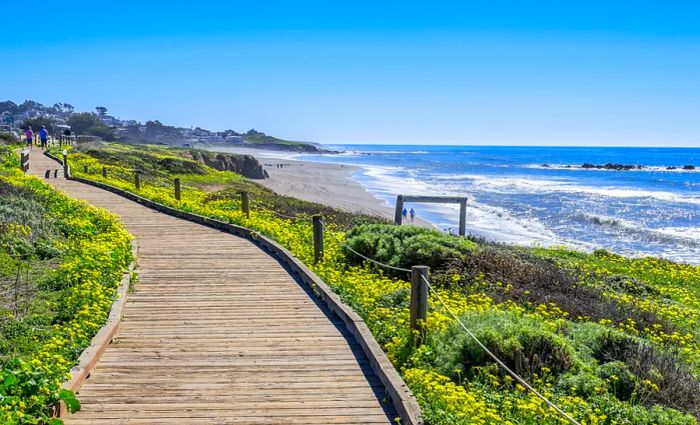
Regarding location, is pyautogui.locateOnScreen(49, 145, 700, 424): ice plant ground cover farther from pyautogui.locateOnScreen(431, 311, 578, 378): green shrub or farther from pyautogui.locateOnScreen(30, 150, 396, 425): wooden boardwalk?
pyautogui.locateOnScreen(30, 150, 396, 425): wooden boardwalk

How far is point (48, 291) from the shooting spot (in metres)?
10.2

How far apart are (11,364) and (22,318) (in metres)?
2.59

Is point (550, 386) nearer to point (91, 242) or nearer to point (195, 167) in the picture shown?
point (91, 242)

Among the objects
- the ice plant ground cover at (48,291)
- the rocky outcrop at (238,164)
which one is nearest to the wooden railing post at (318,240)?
the ice plant ground cover at (48,291)

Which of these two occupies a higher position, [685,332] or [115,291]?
[115,291]

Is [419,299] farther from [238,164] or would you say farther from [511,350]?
[238,164]

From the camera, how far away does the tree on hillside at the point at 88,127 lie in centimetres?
12644

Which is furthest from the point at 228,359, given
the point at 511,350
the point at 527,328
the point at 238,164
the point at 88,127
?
the point at 88,127

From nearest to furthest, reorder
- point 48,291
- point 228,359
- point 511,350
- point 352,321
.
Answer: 1. point 511,350
2. point 228,359
3. point 352,321
4. point 48,291

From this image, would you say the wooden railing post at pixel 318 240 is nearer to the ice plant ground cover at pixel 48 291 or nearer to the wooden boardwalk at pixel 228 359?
the wooden boardwalk at pixel 228 359

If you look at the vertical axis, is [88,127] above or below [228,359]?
above

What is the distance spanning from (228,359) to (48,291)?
4130mm

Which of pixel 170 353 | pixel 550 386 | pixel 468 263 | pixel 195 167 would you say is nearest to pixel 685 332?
pixel 468 263

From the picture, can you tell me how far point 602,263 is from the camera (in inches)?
760
